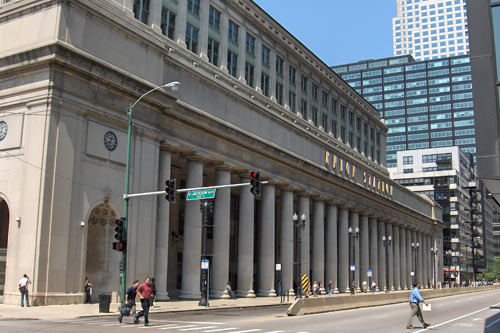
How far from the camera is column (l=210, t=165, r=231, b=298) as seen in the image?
46.6 meters

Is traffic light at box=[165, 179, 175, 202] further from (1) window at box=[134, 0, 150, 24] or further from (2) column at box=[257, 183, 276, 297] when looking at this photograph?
(2) column at box=[257, 183, 276, 297]

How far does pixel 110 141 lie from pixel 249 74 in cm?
2904

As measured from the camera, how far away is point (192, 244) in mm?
43812

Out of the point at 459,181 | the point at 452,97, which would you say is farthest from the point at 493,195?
the point at 452,97

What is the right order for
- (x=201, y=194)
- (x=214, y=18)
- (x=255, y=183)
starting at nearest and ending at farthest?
(x=255, y=183) < (x=201, y=194) < (x=214, y=18)

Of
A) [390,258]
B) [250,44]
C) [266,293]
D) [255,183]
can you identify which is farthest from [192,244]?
[390,258]

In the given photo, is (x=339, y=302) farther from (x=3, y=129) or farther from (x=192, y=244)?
(x=3, y=129)

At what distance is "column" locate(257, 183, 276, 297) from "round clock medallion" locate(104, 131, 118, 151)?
2200 centimetres

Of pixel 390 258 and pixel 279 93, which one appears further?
pixel 390 258

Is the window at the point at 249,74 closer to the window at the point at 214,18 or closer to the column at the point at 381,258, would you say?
the window at the point at 214,18

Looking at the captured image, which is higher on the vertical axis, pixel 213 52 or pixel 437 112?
pixel 437 112

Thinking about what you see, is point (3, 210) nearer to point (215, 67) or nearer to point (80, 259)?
point (80, 259)

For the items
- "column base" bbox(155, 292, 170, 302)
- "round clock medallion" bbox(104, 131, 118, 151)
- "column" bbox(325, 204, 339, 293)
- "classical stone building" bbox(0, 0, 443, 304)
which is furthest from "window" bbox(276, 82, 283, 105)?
"round clock medallion" bbox(104, 131, 118, 151)

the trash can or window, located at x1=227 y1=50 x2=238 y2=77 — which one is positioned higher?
window, located at x1=227 y1=50 x2=238 y2=77
